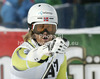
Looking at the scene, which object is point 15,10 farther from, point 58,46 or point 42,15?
point 58,46

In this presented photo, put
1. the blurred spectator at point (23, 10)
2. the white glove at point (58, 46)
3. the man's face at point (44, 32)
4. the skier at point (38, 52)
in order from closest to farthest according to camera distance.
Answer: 1. the white glove at point (58, 46)
2. the skier at point (38, 52)
3. the man's face at point (44, 32)
4. the blurred spectator at point (23, 10)

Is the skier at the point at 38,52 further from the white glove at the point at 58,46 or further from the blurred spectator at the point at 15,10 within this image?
the blurred spectator at the point at 15,10

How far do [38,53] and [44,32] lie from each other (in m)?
0.31

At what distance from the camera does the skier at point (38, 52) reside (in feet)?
8.40

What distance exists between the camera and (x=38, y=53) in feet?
8.20

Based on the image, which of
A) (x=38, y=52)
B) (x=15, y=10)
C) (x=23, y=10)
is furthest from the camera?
(x=15, y=10)

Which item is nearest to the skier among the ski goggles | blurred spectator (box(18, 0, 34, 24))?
the ski goggles

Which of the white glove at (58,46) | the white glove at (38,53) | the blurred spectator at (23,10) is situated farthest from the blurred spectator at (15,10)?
the white glove at (58,46)

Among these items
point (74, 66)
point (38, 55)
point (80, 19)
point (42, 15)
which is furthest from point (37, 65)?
point (80, 19)

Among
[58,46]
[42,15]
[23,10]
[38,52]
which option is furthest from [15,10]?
[58,46]

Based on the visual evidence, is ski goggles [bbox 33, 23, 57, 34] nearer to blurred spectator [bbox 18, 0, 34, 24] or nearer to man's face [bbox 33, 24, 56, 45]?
man's face [bbox 33, 24, 56, 45]

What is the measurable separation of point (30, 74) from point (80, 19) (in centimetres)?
355

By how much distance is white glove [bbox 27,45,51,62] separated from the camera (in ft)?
8.04

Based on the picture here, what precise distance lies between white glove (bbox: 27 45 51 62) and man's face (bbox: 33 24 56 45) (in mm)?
253
